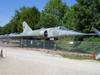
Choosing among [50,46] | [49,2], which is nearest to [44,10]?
[49,2]

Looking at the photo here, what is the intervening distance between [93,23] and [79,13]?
8.57 feet

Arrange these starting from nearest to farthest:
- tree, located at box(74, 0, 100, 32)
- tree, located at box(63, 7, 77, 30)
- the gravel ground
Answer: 1. the gravel ground
2. tree, located at box(74, 0, 100, 32)
3. tree, located at box(63, 7, 77, 30)

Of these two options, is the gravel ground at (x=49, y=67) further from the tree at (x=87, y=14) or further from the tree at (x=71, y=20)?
the tree at (x=71, y=20)

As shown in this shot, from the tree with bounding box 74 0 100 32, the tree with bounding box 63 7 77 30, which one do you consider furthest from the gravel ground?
the tree with bounding box 63 7 77 30

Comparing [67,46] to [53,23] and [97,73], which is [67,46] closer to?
[97,73]

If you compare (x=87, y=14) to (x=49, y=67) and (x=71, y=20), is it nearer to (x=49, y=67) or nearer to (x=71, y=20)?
(x=71, y=20)

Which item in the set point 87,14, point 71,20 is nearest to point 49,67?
point 87,14

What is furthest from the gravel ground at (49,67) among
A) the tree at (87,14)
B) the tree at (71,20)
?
the tree at (71,20)

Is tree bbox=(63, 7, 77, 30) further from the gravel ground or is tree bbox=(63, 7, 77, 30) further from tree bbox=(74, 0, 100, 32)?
the gravel ground

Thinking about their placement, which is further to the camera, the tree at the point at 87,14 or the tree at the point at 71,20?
the tree at the point at 71,20

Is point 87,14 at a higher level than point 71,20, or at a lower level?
lower

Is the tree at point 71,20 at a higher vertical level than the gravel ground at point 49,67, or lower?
higher

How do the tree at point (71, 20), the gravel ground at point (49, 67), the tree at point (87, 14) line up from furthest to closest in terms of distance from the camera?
the tree at point (71, 20)
the tree at point (87, 14)
the gravel ground at point (49, 67)

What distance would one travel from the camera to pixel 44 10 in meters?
82.1
